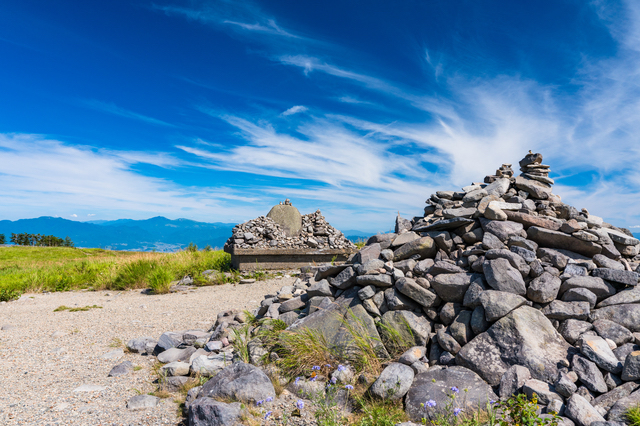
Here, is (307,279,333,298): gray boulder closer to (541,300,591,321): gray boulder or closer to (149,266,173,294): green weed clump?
(541,300,591,321): gray boulder

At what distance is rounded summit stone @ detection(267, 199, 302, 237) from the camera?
46.1 ft

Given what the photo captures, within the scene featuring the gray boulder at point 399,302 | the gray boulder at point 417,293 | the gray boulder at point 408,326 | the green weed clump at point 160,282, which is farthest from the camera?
the green weed clump at point 160,282

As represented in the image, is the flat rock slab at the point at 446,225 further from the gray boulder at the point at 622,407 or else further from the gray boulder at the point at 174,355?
the gray boulder at the point at 174,355

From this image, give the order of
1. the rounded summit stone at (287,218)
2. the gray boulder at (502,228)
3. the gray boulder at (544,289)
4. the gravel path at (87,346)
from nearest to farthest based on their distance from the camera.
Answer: the gravel path at (87,346), the gray boulder at (544,289), the gray boulder at (502,228), the rounded summit stone at (287,218)

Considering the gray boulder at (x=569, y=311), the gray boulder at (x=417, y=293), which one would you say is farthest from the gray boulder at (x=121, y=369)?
the gray boulder at (x=569, y=311)

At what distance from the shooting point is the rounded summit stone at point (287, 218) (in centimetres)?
1406

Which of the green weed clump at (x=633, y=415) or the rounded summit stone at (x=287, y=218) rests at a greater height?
the rounded summit stone at (x=287, y=218)

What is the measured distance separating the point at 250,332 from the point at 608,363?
167 inches

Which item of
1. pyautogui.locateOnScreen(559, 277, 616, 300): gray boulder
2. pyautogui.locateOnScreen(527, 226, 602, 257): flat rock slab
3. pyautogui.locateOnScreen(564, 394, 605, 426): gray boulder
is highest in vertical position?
pyautogui.locateOnScreen(527, 226, 602, 257): flat rock slab

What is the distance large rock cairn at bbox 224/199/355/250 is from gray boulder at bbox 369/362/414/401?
31.3ft

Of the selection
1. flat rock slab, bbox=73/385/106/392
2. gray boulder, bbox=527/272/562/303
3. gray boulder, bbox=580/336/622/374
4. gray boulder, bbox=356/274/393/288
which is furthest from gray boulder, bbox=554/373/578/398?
flat rock slab, bbox=73/385/106/392

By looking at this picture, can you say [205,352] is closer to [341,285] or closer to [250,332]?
[250,332]

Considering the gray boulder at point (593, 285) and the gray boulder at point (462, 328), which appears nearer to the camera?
the gray boulder at point (462, 328)

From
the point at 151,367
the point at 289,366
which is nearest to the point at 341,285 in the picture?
the point at 289,366
